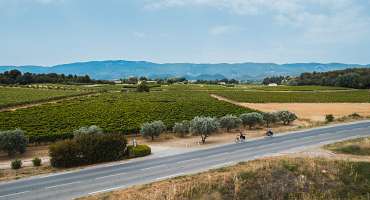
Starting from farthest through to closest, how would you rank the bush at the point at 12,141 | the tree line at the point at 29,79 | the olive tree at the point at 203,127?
the tree line at the point at 29,79
the olive tree at the point at 203,127
the bush at the point at 12,141

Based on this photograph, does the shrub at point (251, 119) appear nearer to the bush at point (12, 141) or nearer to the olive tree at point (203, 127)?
the olive tree at point (203, 127)

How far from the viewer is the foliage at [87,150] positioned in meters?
31.1

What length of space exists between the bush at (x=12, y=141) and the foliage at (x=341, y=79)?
134 metres

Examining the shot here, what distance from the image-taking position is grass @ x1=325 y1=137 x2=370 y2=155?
31516 mm

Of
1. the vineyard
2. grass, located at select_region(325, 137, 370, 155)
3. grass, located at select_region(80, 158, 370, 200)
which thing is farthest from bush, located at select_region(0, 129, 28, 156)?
grass, located at select_region(325, 137, 370, 155)

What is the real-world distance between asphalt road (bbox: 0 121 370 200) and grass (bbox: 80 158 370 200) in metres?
2.24

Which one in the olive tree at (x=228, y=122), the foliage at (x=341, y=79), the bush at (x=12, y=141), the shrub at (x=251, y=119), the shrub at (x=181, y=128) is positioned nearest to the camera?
the bush at (x=12, y=141)

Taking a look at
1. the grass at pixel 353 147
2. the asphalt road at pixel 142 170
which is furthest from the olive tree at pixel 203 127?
the grass at pixel 353 147

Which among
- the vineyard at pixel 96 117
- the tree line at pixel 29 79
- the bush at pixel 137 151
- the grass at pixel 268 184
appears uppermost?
the tree line at pixel 29 79

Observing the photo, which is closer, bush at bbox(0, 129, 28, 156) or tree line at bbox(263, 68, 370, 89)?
bush at bbox(0, 129, 28, 156)

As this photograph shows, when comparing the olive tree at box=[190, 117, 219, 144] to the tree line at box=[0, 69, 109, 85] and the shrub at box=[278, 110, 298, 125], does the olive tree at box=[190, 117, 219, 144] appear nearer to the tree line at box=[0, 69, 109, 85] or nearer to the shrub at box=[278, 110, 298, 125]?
the shrub at box=[278, 110, 298, 125]

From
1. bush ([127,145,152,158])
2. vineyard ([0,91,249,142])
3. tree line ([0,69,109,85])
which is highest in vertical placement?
tree line ([0,69,109,85])

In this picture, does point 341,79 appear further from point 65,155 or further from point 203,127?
point 65,155

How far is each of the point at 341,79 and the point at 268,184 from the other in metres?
144
